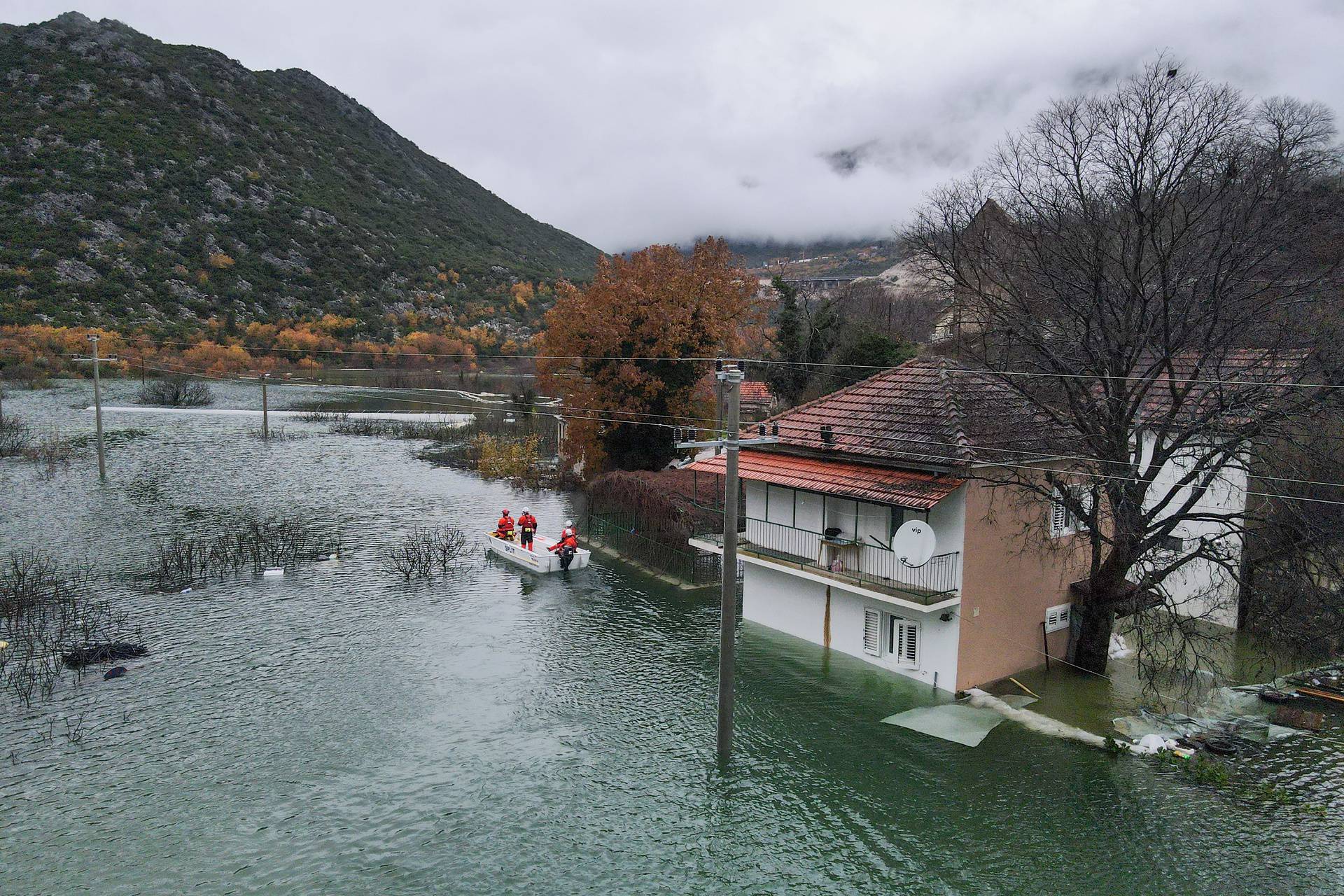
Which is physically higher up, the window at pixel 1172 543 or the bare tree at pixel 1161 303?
the bare tree at pixel 1161 303

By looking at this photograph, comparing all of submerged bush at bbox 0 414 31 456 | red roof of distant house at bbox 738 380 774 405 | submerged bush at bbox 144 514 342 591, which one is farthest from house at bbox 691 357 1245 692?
submerged bush at bbox 0 414 31 456

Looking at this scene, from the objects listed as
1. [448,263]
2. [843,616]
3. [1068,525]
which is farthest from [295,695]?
[448,263]

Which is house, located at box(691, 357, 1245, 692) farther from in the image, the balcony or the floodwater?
the floodwater

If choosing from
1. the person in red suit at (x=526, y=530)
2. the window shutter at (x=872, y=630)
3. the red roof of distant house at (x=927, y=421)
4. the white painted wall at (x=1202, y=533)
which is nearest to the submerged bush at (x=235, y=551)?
the person in red suit at (x=526, y=530)

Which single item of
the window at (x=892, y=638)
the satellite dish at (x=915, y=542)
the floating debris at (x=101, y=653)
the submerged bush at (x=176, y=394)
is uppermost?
the submerged bush at (x=176, y=394)

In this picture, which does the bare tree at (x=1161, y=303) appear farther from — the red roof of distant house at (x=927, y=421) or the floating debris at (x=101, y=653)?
the floating debris at (x=101, y=653)

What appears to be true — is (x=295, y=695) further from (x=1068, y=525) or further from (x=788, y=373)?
(x=788, y=373)
